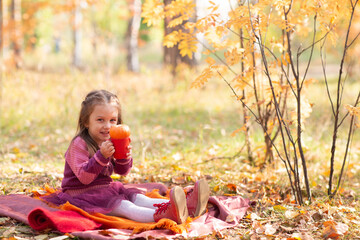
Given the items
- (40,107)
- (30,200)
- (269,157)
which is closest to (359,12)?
(269,157)

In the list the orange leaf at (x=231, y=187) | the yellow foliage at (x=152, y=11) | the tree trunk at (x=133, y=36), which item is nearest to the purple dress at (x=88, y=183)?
the orange leaf at (x=231, y=187)

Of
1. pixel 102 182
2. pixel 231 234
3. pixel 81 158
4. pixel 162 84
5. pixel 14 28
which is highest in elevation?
pixel 14 28

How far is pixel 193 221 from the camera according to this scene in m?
2.94

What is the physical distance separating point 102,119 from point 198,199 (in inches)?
38.4

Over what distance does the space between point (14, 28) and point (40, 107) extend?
756cm

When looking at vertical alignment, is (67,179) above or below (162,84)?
below

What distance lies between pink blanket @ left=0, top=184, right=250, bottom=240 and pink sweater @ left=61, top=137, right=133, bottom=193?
272mm

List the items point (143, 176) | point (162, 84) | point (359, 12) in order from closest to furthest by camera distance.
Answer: point (359, 12)
point (143, 176)
point (162, 84)

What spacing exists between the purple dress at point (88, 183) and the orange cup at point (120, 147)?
0.28 ft

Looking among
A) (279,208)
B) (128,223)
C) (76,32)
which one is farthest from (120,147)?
(76,32)

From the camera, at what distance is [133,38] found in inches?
677

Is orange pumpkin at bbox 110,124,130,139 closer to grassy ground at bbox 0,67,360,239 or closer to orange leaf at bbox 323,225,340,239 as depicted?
grassy ground at bbox 0,67,360,239

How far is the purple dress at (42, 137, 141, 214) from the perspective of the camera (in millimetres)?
2914

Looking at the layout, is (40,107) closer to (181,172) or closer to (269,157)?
(181,172)
